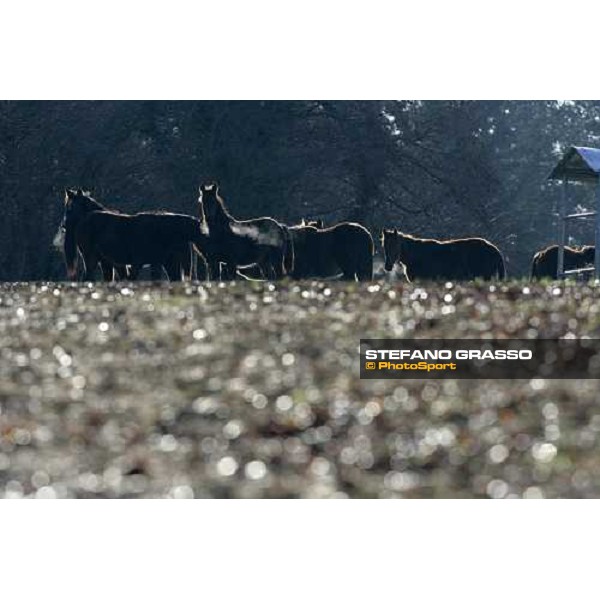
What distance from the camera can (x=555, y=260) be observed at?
32.8 m

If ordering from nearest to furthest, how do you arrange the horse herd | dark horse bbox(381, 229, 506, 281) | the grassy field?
1. the grassy field
2. the horse herd
3. dark horse bbox(381, 229, 506, 281)

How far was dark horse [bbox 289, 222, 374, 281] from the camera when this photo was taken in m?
27.2

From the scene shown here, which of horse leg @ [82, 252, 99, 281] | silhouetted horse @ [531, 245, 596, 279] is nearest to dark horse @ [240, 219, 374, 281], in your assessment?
horse leg @ [82, 252, 99, 281]

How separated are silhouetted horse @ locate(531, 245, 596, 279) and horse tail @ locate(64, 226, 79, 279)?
12.0 meters

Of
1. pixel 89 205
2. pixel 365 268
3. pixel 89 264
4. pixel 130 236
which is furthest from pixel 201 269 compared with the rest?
pixel 365 268

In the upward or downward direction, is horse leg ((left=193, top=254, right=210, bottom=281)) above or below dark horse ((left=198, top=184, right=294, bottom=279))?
below

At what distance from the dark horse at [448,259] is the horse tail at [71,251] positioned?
7619mm

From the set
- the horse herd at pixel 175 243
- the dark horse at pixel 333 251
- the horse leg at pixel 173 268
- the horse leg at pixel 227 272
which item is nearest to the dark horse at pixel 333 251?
the dark horse at pixel 333 251

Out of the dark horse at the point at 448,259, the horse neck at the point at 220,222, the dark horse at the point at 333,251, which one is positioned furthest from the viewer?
the dark horse at the point at 448,259

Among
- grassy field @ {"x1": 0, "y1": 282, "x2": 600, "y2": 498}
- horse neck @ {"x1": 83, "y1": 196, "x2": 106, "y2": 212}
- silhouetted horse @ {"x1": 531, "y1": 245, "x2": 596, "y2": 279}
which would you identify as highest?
grassy field @ {"x1": 0, "y1": 282, "x2": 600, "y2": 498}

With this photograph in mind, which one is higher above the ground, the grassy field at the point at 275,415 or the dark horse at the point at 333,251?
the grassy field at the point at 275,415

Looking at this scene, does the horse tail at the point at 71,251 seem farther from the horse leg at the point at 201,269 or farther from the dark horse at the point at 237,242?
the dark horse at the point at 237,242

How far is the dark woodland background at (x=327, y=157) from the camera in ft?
106

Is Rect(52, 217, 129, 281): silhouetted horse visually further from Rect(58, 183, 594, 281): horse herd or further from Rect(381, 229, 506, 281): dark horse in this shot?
Rect(381, 229, 506, 281): dark horse
